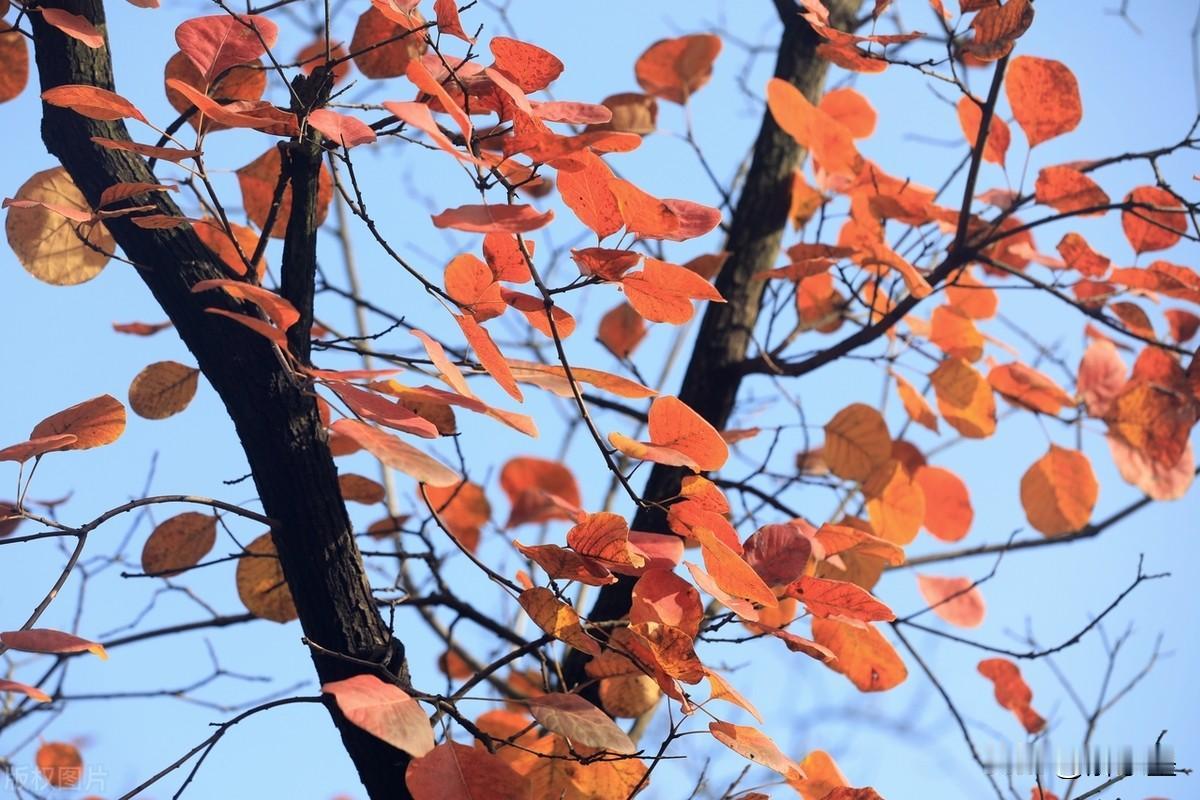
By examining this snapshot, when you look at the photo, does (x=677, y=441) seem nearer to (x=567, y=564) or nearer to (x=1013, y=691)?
(x=567, y=564)

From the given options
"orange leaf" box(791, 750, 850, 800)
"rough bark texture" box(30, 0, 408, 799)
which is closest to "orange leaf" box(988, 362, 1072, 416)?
"orange leaf" box(791, 750, 850, 800)

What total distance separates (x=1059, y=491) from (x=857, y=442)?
224 mm

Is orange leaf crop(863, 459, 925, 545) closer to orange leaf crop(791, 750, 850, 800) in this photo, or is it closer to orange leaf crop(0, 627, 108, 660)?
orange leaf crop(791, 750, 850, 800)

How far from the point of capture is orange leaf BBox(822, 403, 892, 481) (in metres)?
1.06

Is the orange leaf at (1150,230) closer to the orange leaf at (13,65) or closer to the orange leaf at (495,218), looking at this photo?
the orange leaf at (495,218)

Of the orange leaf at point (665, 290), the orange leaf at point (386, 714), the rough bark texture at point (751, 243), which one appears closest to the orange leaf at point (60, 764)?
the rough bark texture at point (751, 243)

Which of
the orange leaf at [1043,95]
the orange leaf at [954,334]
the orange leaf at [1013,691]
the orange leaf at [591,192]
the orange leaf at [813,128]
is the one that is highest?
the orange leaf at [813,128]

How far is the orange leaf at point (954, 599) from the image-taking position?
112 centimetres

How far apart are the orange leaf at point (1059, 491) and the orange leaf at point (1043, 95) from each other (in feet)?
1.11

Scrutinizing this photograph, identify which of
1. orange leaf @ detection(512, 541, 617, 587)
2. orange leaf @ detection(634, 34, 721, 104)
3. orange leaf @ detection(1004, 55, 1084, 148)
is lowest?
orange leaf @ detection(512, 541, 617, 587)

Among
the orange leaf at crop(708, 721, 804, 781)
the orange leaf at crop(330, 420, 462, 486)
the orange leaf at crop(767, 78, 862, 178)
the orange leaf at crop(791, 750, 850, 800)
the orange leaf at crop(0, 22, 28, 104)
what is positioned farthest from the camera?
the orange leaf at crop(767, 78, 862, 178)

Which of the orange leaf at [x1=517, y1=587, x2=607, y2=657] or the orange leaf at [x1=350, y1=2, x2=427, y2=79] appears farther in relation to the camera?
the orange leaf at [x1=350, y1=2, x2=427, y2=79]

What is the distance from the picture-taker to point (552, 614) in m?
0.66

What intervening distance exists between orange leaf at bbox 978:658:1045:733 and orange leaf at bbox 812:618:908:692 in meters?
0.31
